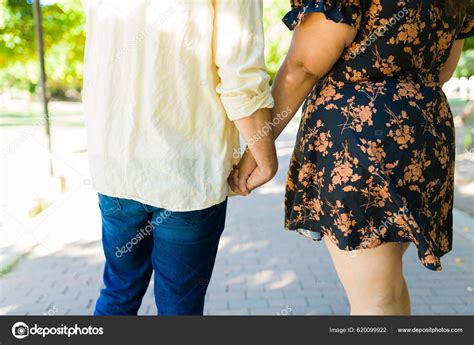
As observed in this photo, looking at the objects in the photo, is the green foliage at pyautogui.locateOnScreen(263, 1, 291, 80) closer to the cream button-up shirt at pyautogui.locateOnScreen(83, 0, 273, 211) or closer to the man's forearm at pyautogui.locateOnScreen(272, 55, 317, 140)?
the man's forearm at pyautogui.locateOnScreen(272, 55, 317, 140)

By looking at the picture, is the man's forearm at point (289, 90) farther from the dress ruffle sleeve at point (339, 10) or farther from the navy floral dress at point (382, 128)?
the dress ruffle sleeve at point (339, 10)

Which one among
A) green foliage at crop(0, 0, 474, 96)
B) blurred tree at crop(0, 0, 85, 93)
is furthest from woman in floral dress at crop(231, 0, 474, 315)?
blurred tree at crop(0, 0, 85, 93)

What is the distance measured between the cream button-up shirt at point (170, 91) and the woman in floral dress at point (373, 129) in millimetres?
200

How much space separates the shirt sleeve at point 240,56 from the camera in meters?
1.69

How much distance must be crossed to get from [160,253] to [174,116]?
0.54m

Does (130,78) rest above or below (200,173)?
above

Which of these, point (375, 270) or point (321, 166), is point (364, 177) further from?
point (375, 270)

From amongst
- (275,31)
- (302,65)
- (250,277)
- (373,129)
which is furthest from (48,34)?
(373,129)
